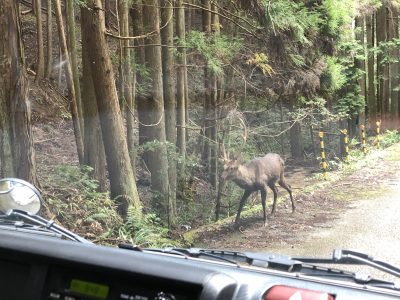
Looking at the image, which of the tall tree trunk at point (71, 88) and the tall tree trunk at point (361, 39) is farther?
the tall tree trunk at point (361, 39)

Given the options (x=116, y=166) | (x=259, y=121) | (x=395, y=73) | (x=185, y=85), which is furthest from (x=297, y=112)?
(x=395, y=73)

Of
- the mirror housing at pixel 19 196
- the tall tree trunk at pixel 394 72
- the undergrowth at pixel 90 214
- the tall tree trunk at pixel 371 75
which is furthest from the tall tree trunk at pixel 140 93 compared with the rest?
the tall tree trunk at pixel 394 72

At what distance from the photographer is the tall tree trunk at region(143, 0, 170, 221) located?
39.8ft

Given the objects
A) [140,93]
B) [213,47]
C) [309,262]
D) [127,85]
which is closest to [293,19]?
[213,47]

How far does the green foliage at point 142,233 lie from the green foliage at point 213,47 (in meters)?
4.44

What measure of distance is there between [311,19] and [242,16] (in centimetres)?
172

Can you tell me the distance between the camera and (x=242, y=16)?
1322 centimetres

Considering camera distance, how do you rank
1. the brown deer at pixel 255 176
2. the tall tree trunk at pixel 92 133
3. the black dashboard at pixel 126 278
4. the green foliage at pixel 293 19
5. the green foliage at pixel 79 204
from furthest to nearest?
the green foliage at pixel 293 19 → the tall tree trunk at pixel 92 133 → the brown deer at pixel 255 176 → the green foliage at pixel 79 204 → the black dashboard at pixel 126 278

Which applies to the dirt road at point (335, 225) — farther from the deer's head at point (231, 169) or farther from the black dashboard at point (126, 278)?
the black dashboard at point (126, 278)

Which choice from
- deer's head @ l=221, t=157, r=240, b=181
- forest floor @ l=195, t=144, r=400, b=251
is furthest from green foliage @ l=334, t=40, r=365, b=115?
deer's head @ l=221, t=157, r=240, b=181

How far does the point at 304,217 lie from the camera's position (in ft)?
30.9

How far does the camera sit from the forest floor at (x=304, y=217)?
830 cm

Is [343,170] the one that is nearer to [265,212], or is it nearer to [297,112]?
[297,112]

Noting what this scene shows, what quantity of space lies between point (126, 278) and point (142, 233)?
6.60 meters
